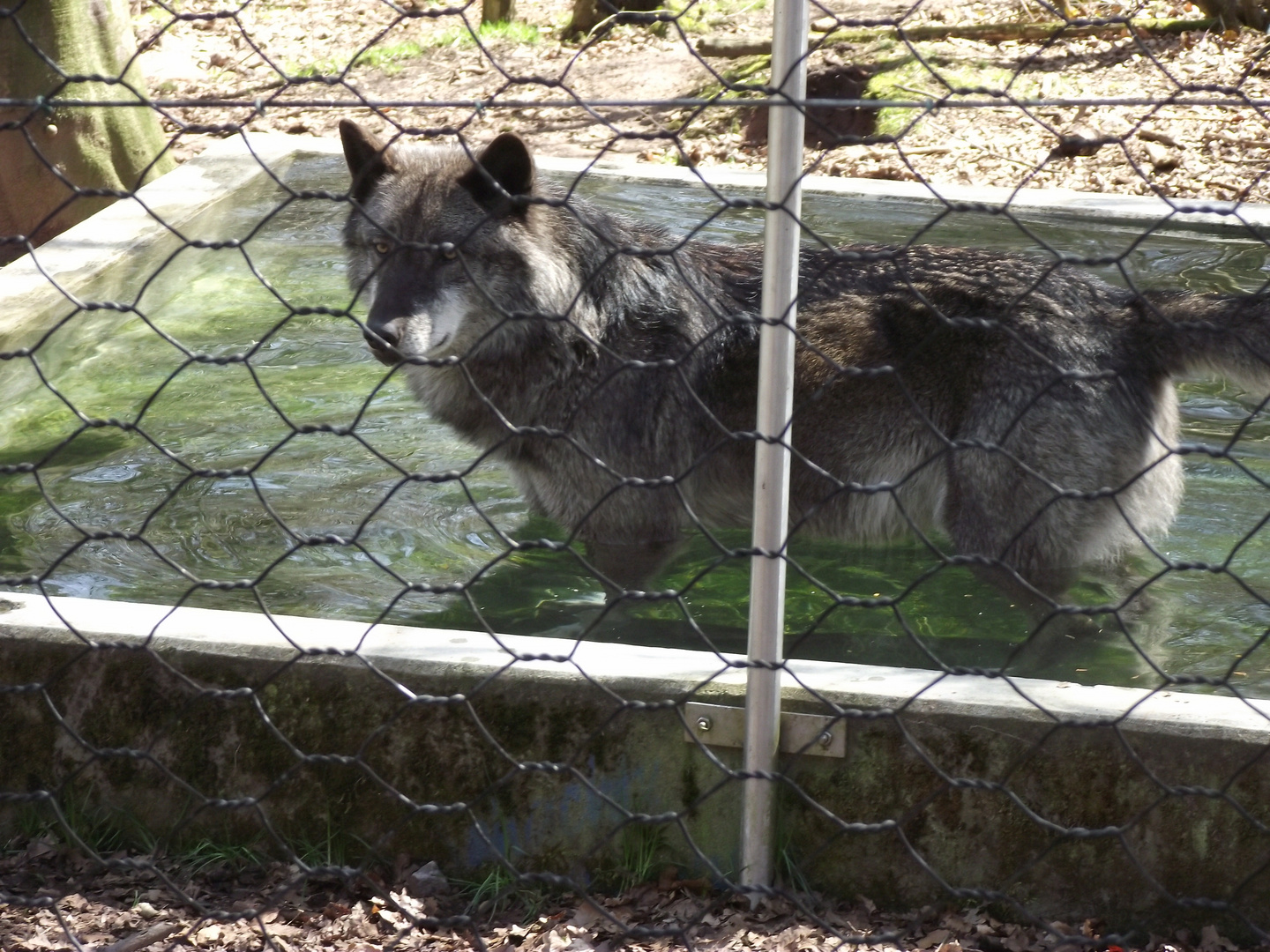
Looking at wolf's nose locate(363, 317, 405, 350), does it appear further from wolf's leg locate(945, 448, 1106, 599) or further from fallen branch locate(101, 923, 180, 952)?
wolf's leg locate(945, 448, 1106, 599)

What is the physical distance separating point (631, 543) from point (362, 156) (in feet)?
5.13

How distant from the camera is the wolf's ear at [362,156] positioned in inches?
156

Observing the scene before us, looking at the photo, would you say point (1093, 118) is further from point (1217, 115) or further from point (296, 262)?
point (296, 262)

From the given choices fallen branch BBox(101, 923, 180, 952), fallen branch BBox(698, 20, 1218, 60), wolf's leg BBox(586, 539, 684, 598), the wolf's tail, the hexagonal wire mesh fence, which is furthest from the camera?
fallen branch BBox(698, 20, 1218, 60)

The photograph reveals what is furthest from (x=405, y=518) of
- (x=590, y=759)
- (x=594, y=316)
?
(x=590, y=759)

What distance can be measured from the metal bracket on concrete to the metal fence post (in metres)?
0.07

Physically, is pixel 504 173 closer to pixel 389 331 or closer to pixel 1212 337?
pixel 389 331

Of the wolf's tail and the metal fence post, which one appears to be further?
the wolf's tail

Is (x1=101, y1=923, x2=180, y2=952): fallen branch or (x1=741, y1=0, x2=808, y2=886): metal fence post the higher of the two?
(x1=741, y1=0, x2=808, y2=886): metal fence post

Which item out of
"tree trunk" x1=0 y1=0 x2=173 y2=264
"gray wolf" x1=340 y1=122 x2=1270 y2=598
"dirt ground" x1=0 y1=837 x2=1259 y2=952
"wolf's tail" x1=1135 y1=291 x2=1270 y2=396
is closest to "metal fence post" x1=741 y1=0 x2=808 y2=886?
"dirt ground" x1=0 y1=837 x2=1259 y2=952

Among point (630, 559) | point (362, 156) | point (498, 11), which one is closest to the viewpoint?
Answer: point (362, 156)

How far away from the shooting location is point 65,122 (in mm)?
7855

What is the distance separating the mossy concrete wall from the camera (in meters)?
2.77

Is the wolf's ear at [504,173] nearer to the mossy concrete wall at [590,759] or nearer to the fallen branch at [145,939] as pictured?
the mossy concrete wall at [590,759]
